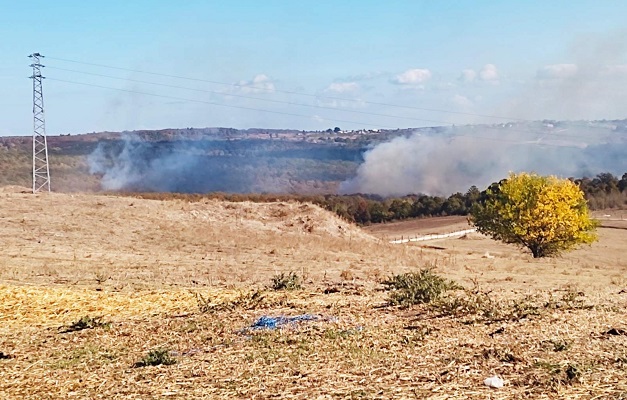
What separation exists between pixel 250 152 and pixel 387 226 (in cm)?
6227

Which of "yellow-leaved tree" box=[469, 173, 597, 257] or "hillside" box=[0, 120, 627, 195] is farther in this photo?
"hillside" box=[0, 120, 627, 195]

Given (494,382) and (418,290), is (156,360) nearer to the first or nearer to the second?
(494,382)

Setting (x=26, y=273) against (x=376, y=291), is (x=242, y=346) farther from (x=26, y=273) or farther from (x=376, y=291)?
(x=26, y=273)

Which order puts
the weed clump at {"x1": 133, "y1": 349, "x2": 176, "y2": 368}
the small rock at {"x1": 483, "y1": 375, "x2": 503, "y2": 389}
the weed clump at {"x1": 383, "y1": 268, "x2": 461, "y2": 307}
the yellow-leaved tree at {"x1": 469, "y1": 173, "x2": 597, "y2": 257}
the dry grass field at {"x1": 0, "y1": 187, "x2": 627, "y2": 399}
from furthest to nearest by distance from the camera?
the yellow-leaved tree at {"x1": 469, "y1": 173, "x2": 597, "y2": 257} < the weed clump at {"x1": 383, "y1": 268, "x2": 461, "y2": 307} < the weed clump at {"x1": 133, "y1": 349, "x2": 176, "y2": 368} < the dry grass field at {"x1": 0, "y1": 187, "x2": 627, "y2": 399} < the small rock at {"x1": 483, "y1": 375, "x2": 503, "y2": 389}

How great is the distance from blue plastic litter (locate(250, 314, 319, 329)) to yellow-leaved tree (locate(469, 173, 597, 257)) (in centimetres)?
3418

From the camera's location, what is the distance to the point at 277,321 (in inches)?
411

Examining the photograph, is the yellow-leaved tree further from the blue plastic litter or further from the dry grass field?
the blue plastic litter

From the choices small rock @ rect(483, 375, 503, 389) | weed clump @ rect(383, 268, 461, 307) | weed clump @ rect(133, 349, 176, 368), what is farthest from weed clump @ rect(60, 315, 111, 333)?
small rock @ rect(483, 375, 503, 389)

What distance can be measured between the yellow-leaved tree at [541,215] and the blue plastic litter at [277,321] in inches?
1346

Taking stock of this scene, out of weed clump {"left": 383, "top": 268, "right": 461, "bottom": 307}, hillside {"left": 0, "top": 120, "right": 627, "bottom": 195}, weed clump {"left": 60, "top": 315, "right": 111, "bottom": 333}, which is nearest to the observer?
weed clump {"left": 60, "top": 315, "right": 111, "bottom": 333}

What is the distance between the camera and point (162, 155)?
5012 inches

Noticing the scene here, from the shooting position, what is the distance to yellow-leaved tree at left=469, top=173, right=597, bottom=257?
42.8 meters

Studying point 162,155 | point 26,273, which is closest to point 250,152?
point 162,155

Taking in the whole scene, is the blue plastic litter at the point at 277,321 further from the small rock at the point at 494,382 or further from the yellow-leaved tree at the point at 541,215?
the yellow-leaved tree at the point at 541,215
